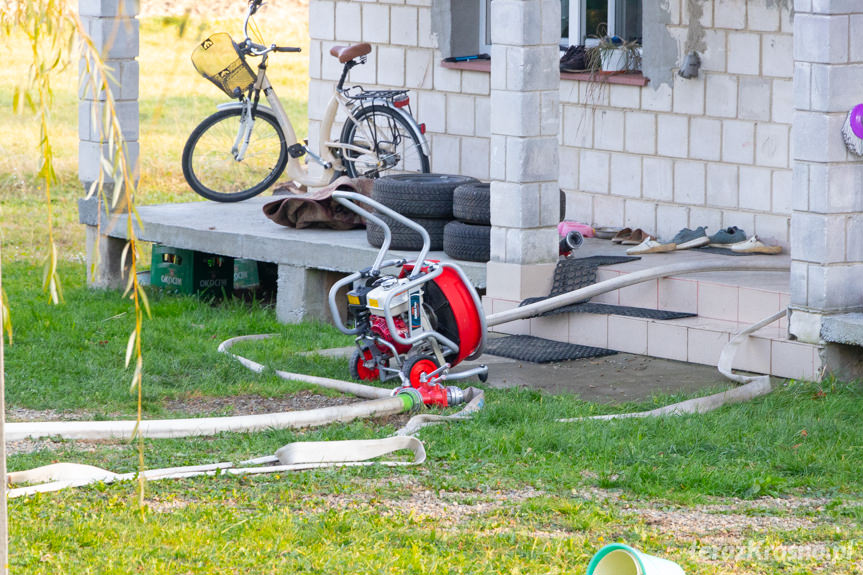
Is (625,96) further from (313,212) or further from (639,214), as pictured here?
(313,212)

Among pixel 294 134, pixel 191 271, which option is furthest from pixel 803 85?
pixel 191 271

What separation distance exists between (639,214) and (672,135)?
0.70 metres

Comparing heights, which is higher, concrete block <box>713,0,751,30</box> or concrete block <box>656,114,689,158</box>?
concrete block <box>713,0,751,30</box>

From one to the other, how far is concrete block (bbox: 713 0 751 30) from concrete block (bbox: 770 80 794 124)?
21.4 inches

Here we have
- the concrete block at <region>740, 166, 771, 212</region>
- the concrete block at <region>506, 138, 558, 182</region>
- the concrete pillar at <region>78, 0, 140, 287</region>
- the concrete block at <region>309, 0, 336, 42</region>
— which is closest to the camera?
the concrete block at <region>506, 138, 558, 182</region>

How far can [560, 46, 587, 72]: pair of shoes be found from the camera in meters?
11.1

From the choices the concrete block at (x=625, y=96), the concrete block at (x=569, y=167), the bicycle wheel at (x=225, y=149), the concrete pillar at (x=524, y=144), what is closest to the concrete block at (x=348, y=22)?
the bicycle wheel at (x=225, y=149)

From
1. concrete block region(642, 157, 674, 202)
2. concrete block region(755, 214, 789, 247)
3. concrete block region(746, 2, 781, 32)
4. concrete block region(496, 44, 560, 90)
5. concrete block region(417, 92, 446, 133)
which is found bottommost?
concrete block region(755, 214, 789, 247)

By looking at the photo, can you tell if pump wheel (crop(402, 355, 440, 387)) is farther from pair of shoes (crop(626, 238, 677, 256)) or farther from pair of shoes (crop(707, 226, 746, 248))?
pair of shoes (crop(707, 226, 746, 248))

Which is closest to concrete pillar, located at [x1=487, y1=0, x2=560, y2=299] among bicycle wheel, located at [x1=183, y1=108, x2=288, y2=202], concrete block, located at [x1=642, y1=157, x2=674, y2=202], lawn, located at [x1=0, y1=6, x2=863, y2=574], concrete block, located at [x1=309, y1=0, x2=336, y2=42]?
concrete block, located at [x1=642, y1=157, x2=674, y2=202]

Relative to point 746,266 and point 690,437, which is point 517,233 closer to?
point 746,266

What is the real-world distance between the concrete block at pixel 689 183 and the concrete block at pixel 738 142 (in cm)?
24

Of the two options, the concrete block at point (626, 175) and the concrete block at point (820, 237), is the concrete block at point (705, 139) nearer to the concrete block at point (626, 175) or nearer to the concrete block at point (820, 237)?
the concrete block at point (626, 175)

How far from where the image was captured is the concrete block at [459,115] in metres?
11.9
